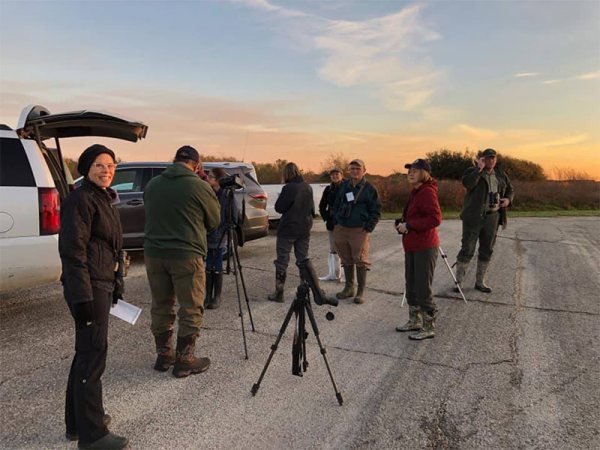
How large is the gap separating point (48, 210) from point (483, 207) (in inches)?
227

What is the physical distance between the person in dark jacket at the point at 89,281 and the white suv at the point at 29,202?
195cm

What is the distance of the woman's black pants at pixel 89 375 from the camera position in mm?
2842

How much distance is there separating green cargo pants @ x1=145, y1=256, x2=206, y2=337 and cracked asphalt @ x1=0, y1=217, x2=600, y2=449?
0.46 m

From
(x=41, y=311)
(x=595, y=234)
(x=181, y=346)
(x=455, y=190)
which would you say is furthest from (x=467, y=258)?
(x=455, y=190)

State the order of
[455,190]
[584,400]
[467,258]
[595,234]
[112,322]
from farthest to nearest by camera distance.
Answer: [455,190] < [595,234] < [467,258] < [112,322] < [584,400]

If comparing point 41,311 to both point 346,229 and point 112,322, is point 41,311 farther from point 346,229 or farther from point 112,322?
point 346,229

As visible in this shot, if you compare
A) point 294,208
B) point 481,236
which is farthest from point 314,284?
point 481,236

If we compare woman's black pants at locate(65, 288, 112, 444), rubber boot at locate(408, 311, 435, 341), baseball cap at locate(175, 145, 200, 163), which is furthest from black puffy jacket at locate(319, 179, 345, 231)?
woman's black pants at locate(65, 288, 112, 444)

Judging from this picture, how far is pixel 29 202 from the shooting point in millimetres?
4613

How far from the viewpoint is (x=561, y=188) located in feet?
105

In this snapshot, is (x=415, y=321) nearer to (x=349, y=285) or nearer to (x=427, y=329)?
(x=427, y=329)

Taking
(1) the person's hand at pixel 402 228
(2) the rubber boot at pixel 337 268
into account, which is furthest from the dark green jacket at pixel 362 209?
(2) the rubber boot at pixel 337 268

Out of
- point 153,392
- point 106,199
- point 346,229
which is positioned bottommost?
point 153,392

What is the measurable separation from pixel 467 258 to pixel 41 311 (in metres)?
5.96
